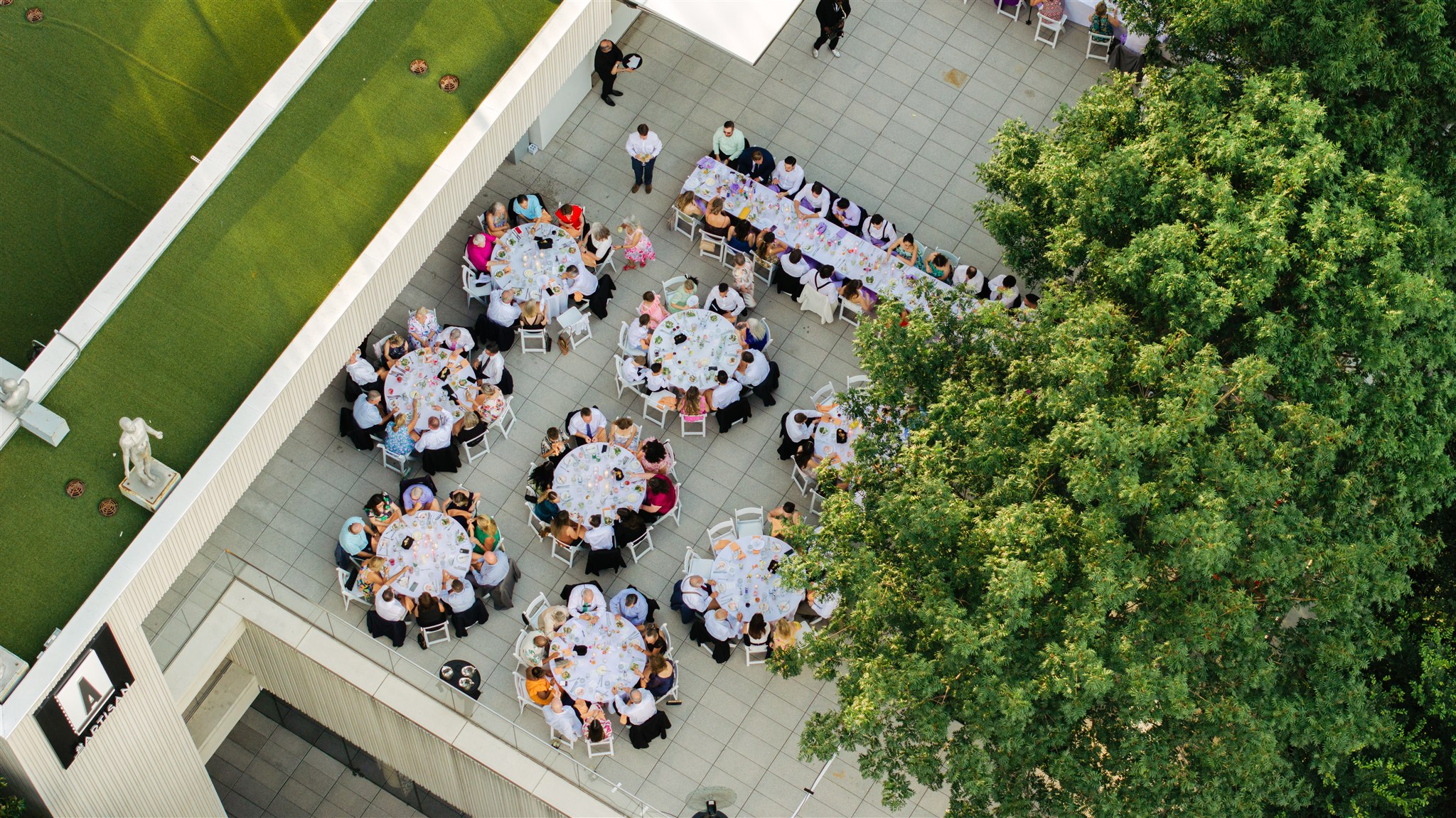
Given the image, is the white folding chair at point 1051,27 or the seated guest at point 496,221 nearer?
the seated guest at point 496,221

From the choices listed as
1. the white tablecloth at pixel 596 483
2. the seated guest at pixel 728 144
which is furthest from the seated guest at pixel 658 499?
the seated guest at pixel 728 144

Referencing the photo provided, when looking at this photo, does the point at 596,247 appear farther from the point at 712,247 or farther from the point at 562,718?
the point at 562,718

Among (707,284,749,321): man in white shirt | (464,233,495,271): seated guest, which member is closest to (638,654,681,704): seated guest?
(707,284,749,321): man in white shirt

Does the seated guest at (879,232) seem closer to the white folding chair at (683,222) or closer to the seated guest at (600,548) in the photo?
the white folding chair at (683,222)

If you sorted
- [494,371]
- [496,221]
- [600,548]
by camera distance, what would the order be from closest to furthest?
1. [600,548]
2. [494,371]
3. [496,221]

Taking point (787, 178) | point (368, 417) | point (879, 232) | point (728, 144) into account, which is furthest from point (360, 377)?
point (879, 232)
